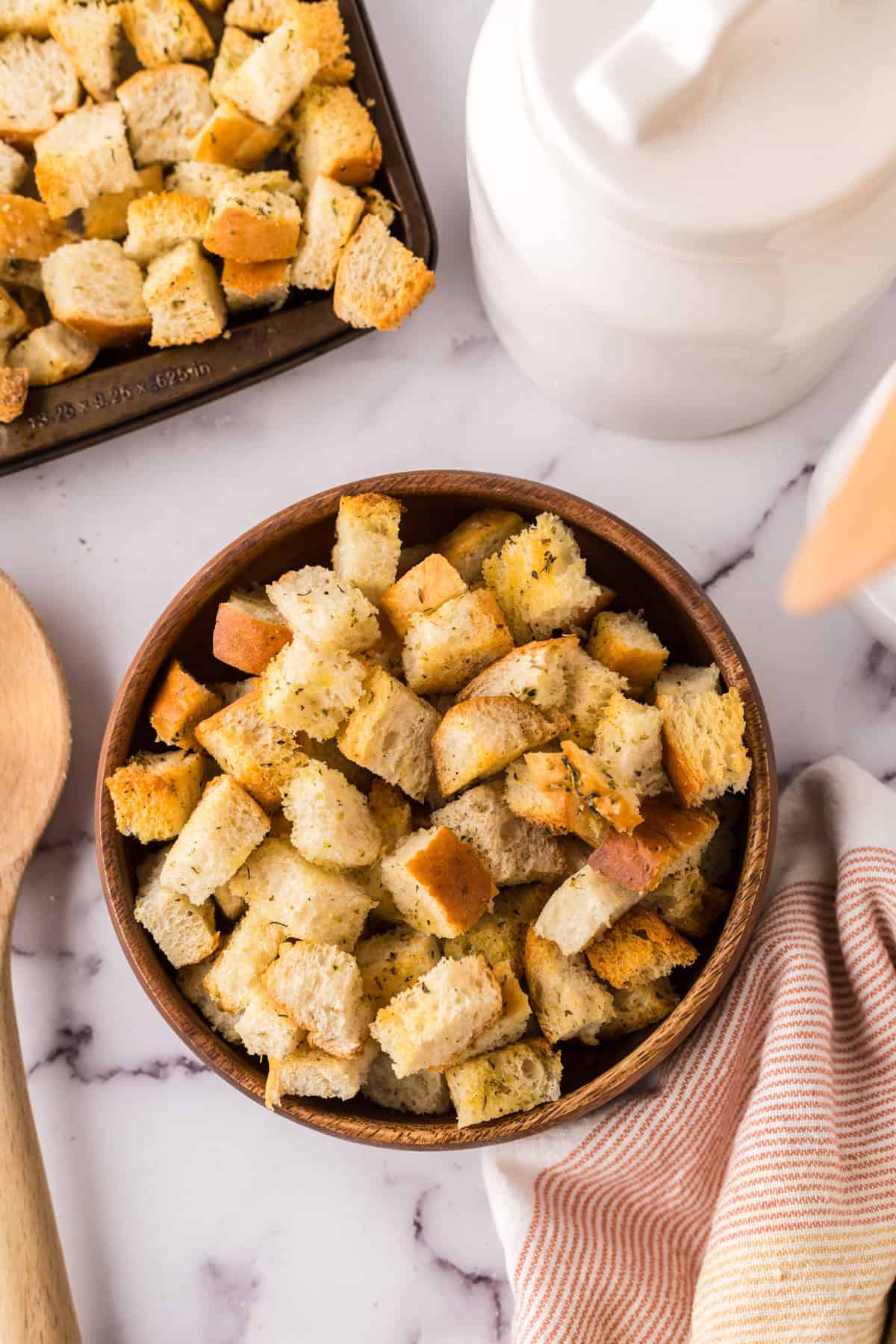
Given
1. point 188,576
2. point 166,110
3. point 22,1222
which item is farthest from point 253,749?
point 166,110

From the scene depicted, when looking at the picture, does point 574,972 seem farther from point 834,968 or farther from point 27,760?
point 27,760

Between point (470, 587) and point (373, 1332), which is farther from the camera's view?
point (373, 1332)

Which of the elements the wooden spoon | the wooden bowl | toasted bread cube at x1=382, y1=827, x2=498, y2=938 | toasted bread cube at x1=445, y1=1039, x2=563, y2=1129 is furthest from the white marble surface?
toasted bread cube at x1=382, y1=827, x2=498, y2=938

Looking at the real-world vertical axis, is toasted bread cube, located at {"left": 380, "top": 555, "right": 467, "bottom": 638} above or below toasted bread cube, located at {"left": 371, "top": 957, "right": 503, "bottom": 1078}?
above

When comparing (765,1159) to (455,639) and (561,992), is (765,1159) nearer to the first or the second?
(561,992)

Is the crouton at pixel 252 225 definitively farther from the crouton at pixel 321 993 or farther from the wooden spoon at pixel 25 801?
the crouton at pixel 321 993

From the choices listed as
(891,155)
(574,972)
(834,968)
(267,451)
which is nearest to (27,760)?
(267,451)

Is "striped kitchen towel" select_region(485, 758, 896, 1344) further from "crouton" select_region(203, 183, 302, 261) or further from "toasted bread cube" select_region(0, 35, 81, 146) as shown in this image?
"toasted bread cube" select_region(0, 35, 81, 146)
